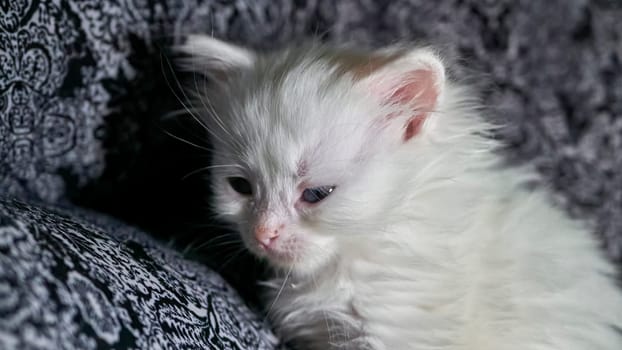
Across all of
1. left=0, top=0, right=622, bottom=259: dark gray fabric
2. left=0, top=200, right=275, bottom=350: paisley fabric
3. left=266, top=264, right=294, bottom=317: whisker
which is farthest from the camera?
left=0, top=0, right=622, bottom=259: dark gray fabric

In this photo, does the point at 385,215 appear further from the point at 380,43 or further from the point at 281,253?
the point at 380,43

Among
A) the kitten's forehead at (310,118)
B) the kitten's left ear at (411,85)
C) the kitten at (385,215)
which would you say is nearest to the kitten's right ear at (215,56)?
the kitten at (385,215)

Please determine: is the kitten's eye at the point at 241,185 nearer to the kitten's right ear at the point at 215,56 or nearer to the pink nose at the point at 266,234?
the pink nose at the point at 266,234

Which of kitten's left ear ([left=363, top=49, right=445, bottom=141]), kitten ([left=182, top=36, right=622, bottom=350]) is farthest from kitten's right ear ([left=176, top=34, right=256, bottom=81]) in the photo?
kitten's left ear ([left=363, top=49, right=445, bottom=141])

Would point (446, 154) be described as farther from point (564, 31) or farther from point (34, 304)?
point (34, 304)

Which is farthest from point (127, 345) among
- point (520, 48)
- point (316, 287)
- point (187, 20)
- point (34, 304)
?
point (520, 48)

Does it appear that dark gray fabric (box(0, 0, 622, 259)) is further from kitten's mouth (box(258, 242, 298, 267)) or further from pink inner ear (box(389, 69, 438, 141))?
kitten's mouth (box(258, 242, 298, 267))
